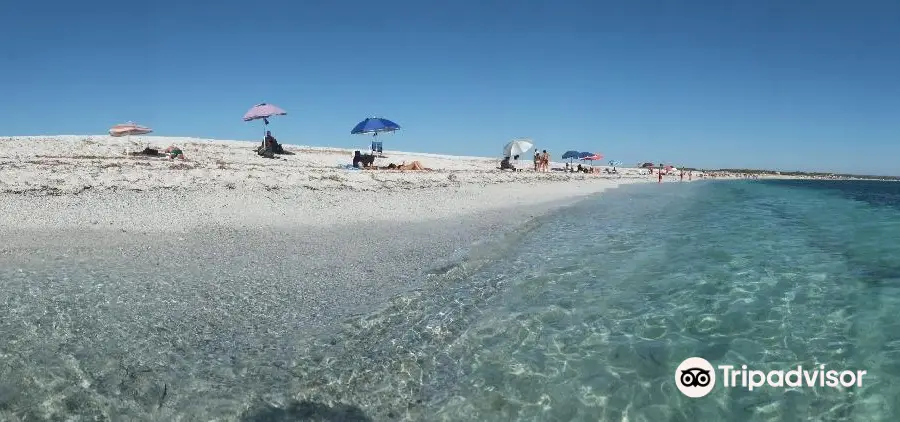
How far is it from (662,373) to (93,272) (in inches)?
404

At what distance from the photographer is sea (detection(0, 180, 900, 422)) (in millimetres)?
5402

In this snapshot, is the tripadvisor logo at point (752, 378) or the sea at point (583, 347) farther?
the tripadvisor logo at point (752, 378)

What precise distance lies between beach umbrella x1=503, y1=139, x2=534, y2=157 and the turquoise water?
32578mm

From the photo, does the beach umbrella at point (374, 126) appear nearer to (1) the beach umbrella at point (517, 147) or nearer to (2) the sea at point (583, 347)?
(1) the beach umbrella at point (517, 147)

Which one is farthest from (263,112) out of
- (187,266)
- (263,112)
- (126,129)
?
(187,266)

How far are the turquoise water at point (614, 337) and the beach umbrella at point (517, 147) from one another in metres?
32.6

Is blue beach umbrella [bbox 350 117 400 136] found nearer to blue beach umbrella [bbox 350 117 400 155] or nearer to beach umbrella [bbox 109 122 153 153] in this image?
blue beach umbrella [bbox 350 117 400 155]

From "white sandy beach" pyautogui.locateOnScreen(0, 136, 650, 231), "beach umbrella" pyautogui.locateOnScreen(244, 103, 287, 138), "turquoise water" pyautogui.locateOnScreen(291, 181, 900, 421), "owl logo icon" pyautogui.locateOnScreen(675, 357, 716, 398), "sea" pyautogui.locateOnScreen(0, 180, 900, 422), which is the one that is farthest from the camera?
"beach umbrella" pyautogui.locateOnScreen(244, 103, 287, 138)

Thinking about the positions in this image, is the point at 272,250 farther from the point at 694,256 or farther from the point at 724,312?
A: the point at 694,256

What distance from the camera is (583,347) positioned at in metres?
7.04

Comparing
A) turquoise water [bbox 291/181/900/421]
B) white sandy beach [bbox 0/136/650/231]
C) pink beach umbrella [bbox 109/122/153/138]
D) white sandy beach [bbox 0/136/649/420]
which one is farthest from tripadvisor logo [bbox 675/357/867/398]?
pink beach umbrella [bbox 109/122/153/138]

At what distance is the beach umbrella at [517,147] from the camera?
4572 centimetres

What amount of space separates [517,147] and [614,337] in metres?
39.4

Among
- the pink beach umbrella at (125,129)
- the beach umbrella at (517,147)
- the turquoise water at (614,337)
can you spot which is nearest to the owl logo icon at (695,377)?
the turquoise water at (614,337)
